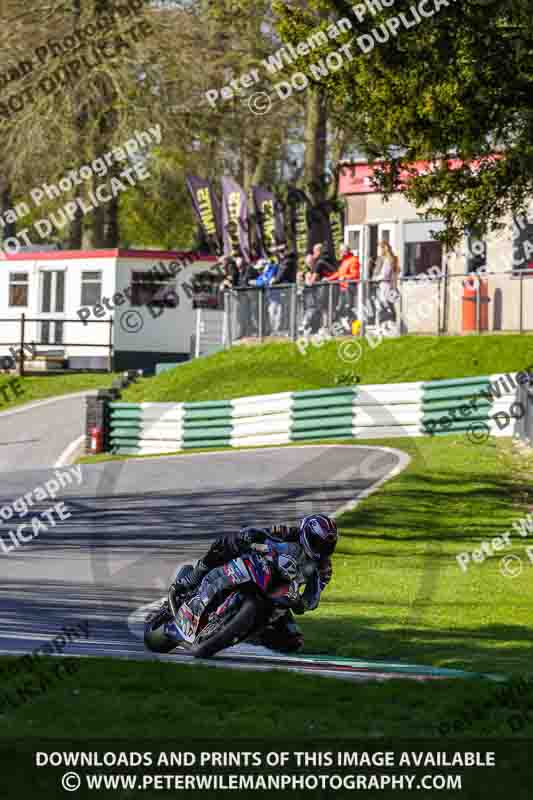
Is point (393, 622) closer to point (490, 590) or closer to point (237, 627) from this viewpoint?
point (490, 590)

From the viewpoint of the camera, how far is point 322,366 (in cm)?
2906

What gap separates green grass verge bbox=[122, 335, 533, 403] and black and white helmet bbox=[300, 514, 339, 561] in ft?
55.4

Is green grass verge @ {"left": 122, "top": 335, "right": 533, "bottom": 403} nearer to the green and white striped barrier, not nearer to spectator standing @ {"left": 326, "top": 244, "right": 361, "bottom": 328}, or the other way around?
spectator standing @ {"left": 326, "top": 244, "right": 361, "bottom": 328}

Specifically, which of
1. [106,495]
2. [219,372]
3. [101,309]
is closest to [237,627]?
[106,495]

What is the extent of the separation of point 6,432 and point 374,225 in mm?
9853

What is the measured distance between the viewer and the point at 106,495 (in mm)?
22688

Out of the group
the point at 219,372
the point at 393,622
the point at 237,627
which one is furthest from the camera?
the point at 219,372

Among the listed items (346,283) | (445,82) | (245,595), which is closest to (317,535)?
(245,595)

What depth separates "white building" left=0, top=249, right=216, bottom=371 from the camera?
1649 inches

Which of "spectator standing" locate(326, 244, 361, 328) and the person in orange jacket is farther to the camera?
the person in orange jacket

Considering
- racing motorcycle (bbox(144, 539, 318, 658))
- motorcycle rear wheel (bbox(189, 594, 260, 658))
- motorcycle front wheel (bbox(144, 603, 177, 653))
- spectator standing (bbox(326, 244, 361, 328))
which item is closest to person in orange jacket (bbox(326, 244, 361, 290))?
spectator standing (bbox(326, 244, 361, 328))

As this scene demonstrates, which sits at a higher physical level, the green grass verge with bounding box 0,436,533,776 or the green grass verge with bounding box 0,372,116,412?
the green grass verge with bounding box 0,372,116,412

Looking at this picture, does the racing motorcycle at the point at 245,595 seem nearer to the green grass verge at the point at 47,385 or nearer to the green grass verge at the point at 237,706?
the green grass verge at the point at 237,706

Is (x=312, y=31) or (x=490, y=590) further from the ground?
(x=312, y=31)
